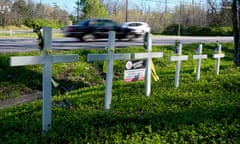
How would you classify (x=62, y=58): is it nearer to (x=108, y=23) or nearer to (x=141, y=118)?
(x=141, y=118)

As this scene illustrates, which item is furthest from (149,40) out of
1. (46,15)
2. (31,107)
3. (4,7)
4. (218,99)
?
(46,15)

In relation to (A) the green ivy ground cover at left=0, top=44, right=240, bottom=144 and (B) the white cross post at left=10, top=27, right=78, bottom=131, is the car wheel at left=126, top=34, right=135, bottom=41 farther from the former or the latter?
(B) the white cross post at left=10, top=27, right=78, bottom=131

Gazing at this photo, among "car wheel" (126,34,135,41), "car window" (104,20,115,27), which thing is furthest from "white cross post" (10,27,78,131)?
"car wheel" (126,34,135,41)

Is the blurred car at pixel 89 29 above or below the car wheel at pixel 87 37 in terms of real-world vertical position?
above

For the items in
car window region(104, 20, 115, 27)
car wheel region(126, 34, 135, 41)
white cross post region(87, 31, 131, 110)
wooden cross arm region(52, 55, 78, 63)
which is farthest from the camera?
car wheel region(126, 34, 135, 41)

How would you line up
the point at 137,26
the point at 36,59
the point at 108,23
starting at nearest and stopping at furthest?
the point at 36,59 < the point at 108,23 < the point at 137,26

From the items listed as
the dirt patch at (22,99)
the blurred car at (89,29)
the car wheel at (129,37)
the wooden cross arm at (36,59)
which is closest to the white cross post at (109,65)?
the wooden cross arm at (36,59)

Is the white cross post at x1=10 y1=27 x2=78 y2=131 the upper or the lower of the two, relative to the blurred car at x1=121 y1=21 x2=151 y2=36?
lower

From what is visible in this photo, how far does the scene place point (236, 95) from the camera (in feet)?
21.4

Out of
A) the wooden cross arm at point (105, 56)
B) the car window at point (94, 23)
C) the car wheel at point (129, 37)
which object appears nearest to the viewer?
the wooden cross arm at point (105, 56)

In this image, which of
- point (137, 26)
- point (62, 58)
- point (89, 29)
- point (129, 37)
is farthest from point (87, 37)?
point (62, 58)

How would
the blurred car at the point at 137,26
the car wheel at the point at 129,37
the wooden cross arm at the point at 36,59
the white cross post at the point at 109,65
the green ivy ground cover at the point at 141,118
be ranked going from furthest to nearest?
1. the blurred car at the point at 137,26
2. the car wheel at the point at 129,37
3. the white cross post at the point at 109,65
4. the green ivy ground cover at the point at 141,118
5. the wooden cross arm at the point at 36,59

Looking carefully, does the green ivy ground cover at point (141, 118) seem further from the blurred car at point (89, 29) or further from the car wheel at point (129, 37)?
the car wheel at point (129, 37)

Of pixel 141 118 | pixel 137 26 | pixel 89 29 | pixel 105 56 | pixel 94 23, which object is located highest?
pixel 94 23
